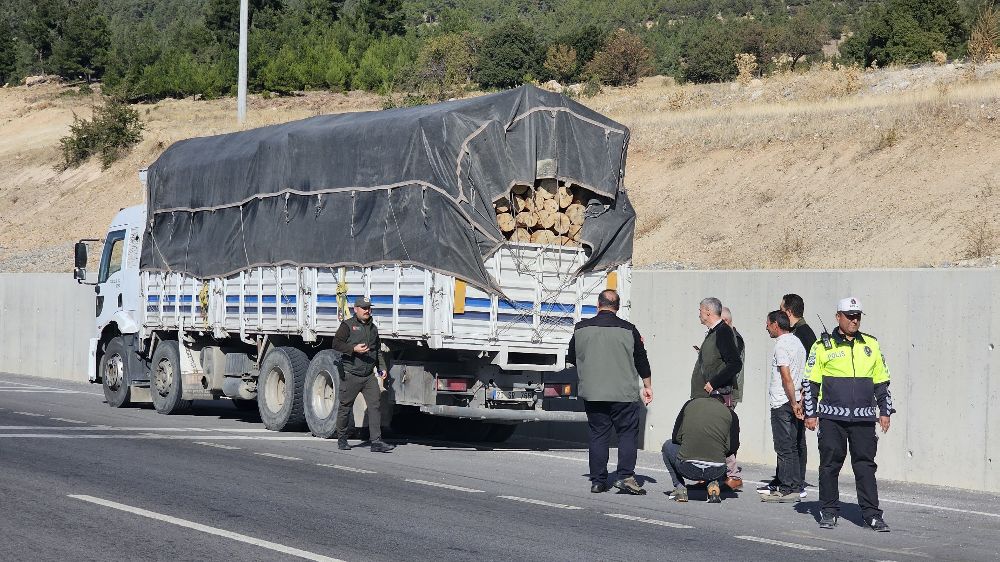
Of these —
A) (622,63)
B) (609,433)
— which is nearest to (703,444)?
(609,433)

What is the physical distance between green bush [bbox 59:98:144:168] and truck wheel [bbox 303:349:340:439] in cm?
4572

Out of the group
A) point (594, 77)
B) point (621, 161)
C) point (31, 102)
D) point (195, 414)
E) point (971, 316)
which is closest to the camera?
point (971, 316)

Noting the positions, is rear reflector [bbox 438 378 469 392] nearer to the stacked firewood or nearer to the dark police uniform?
the stacked firewood

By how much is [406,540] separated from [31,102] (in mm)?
82011

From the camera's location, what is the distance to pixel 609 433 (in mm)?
12844

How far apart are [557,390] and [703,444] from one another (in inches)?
168

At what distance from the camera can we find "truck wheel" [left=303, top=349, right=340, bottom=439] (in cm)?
1697

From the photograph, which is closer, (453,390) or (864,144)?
(453,390)

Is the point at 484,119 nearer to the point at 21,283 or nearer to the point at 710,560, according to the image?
the point at 710,560

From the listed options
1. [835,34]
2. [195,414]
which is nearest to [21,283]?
[195,414]

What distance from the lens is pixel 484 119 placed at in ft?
52.0

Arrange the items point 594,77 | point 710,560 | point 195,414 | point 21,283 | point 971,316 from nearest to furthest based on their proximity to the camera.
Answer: point 710,560 → point 971,316 → point 195,414 → point 21,283 → point 594,77

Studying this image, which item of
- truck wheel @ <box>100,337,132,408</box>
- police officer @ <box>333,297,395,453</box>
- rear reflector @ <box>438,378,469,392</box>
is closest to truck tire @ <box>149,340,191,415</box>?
truck wheel @ <box>100,337,132,408</box>

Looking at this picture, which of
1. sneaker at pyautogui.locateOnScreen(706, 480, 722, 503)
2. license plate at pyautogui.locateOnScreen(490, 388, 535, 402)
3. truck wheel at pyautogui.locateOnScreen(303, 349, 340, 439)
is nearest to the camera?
sneaker at pyautogui.locateOnScreen(706, 480, 722, 503)
